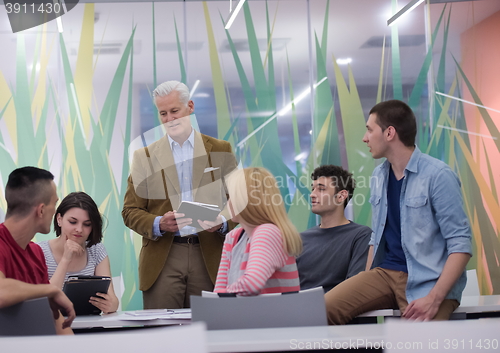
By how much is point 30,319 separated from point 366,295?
4.94ft

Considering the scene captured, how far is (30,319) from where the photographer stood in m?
1.58

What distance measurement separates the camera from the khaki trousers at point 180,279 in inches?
120

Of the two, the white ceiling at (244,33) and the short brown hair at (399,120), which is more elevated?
the white ceiling at (244,33)

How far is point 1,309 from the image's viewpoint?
1617mm

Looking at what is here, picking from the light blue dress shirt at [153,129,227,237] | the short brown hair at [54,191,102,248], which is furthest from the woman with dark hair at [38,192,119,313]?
the light blue dress shirt at [153,129,227,237]

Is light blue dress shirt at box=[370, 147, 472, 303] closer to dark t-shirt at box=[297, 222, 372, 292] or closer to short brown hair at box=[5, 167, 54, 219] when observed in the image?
dark t-shirt at box=[297, 222, 372, 292]

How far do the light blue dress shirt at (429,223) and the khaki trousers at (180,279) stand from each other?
1226mm

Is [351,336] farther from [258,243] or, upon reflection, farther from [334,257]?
[334,257]

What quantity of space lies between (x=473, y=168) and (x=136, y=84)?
3.17m

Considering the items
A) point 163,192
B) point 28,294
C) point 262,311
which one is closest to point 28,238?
A: point 28,294

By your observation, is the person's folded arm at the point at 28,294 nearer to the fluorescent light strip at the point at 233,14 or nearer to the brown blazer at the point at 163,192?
the brown blazer at the point at 163,192

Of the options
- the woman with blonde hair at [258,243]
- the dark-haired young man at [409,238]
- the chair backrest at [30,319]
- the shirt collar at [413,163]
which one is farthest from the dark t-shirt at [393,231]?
the chair backrest at [30,319]

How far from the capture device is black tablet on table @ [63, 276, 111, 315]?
232 cm

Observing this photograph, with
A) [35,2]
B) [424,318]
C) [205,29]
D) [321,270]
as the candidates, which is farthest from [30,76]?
[424,318]
